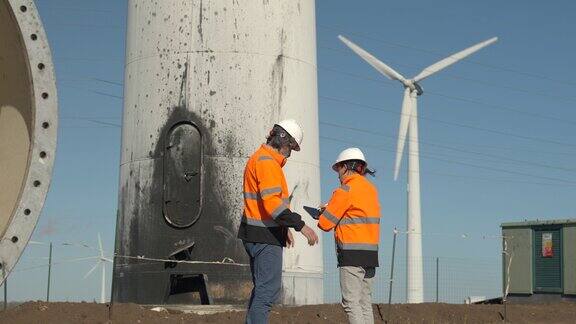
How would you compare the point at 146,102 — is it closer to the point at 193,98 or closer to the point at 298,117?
the point at 193,98

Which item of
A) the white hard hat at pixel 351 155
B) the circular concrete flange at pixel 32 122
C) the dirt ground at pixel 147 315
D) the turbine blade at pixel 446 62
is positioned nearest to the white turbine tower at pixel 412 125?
the turbine blade at pixel 446 62

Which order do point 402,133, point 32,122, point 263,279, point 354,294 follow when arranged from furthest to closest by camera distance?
point 402,133 < point 354,294 < point 263,279 < point 32,122

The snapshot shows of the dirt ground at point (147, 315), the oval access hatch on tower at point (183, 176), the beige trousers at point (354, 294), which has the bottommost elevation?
the dirt ground at point (147, 315)

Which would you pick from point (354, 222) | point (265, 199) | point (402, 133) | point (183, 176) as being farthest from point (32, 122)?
point (402, 133)

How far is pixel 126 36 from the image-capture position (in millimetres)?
12953

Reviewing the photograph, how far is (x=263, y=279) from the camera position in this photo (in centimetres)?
680

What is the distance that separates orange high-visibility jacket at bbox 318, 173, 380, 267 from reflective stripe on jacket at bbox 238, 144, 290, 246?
69cm

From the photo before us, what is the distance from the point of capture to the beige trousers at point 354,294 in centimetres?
754

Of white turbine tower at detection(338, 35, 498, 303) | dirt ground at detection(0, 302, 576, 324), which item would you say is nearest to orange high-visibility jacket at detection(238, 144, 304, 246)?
dirt ground at detection(0, 302, 576, 324)

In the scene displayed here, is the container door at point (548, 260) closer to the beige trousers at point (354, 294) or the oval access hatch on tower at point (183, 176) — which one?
the oval access hatch on tower at point (183, 176)

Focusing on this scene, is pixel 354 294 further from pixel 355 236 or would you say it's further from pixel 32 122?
pixel 32 122

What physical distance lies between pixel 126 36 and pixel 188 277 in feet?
11.7

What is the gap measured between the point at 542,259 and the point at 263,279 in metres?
21.1

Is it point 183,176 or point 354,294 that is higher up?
point 183,176
